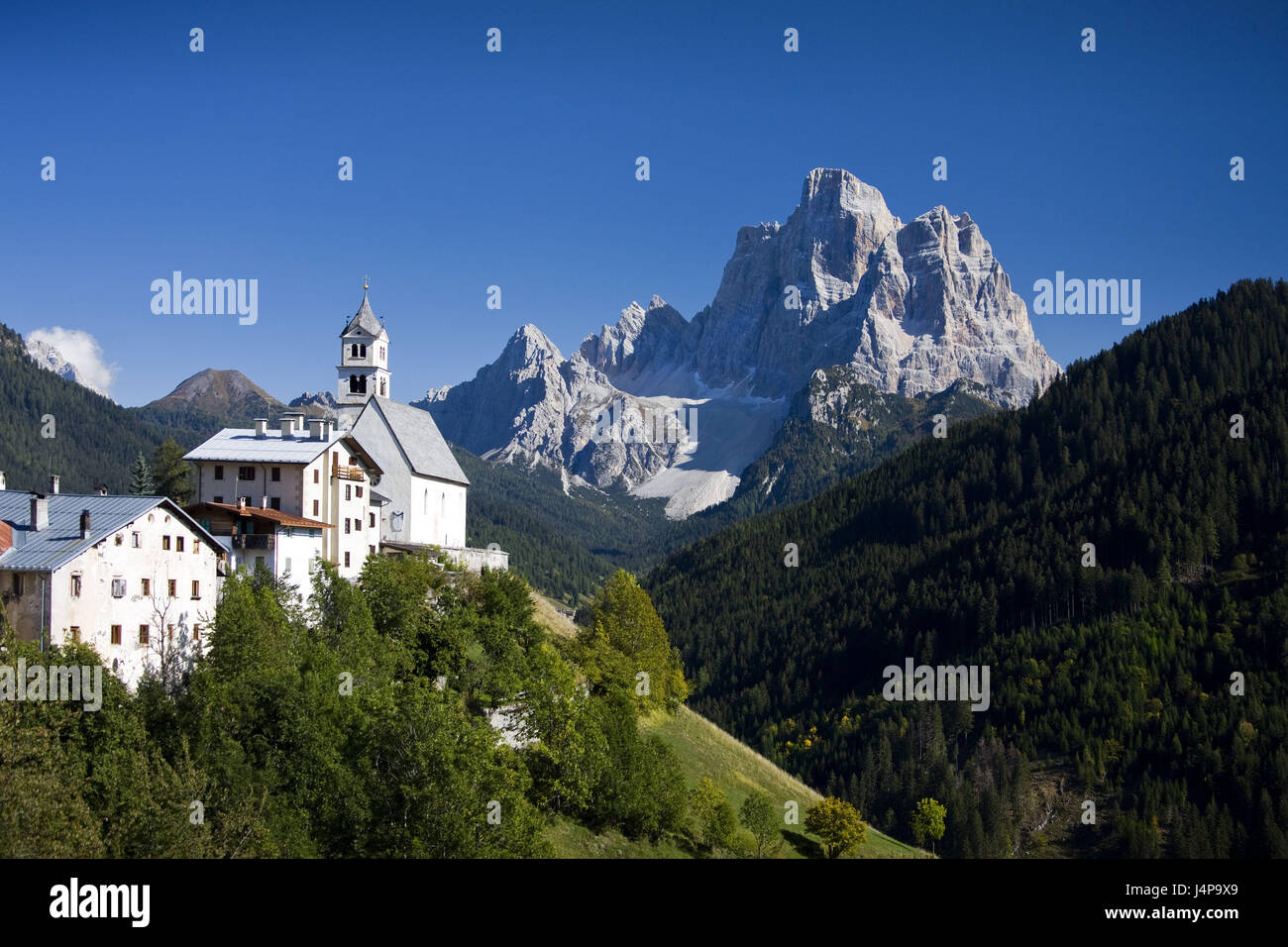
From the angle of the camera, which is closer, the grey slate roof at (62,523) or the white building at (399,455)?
the grey slate roof at (62,523)

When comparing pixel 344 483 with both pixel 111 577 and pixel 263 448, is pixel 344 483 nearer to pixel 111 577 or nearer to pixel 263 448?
pixel 263 448

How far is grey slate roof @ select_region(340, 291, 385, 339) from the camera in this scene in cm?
9850

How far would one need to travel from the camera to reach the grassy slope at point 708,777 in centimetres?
6488

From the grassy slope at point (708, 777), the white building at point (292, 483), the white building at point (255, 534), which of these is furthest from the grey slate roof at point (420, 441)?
the white building at point (255, 534)

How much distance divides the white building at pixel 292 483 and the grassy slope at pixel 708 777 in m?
18.3

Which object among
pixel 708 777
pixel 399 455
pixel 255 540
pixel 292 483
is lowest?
pixel 708 777

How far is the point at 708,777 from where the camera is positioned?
8719 cm

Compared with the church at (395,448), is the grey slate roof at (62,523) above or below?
below

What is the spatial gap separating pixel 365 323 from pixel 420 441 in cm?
1256

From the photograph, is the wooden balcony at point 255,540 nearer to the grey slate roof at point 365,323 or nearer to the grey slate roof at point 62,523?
the grey slate roof at point 62,523

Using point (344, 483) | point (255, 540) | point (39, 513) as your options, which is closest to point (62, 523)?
point (39, 513)

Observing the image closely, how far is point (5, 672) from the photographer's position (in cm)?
4441
